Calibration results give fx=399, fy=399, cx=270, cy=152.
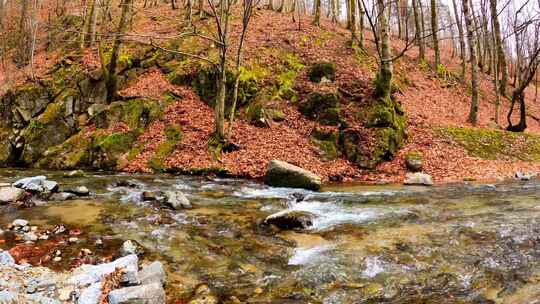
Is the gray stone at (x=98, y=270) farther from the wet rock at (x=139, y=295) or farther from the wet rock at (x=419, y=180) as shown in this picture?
the wet rock at (x=419, y=180)

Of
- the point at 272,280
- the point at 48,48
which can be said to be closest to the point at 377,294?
the point at 272,280

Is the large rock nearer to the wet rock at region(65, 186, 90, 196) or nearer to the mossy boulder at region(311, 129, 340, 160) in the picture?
the mossy boulder at region(311, 129, 340, 160)

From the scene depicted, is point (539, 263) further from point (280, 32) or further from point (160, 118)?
point (280, 32)

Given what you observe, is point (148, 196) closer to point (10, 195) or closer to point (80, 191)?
point (80, 191)

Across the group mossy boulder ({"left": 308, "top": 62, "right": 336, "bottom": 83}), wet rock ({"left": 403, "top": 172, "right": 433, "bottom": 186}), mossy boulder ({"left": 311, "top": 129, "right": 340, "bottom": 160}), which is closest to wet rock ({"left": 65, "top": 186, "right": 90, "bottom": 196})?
mossy boulder ({"left": 311, "top": 129, "right": 340, "bottom": 160})

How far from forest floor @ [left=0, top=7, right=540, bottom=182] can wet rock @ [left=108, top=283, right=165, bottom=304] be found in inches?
343

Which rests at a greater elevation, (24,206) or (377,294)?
(24,206)

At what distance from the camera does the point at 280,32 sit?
24219mm

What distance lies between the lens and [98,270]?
18.1 feet

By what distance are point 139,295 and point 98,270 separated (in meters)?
1.14

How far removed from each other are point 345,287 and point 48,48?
2763 centimetres

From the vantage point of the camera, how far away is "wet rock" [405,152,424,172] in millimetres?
14094

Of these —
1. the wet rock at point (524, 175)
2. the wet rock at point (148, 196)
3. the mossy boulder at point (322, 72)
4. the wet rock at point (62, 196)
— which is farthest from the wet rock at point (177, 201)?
the wet rock at point (524, 175)

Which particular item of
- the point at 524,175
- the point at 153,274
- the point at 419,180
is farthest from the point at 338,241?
the point at 524,175
